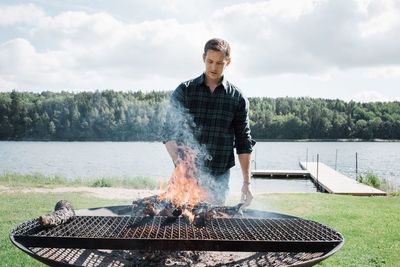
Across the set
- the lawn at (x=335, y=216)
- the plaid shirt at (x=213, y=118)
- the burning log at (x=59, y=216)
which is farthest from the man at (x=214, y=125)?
the lawn at (x=335, y=216)

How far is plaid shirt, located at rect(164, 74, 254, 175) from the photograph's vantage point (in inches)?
169

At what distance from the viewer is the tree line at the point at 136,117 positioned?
155 feet

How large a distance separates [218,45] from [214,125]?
83cm

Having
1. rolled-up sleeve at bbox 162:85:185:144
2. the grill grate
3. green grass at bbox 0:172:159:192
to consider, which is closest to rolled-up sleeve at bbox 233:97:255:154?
rolled-up sleeve at bbox 162:85:185:144

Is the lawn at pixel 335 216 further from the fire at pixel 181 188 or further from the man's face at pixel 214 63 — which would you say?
A: the man's face at pixel 214 63

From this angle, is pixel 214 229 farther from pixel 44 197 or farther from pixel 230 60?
pixel 44 197

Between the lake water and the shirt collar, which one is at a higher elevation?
the shirt collar

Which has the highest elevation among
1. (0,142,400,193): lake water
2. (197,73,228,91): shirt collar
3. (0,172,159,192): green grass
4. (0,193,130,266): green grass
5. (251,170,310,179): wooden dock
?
(197,73,228,91): shirt collar

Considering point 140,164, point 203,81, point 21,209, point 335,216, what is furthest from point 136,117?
point 203,81

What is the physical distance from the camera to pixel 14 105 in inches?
2704

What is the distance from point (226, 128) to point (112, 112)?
46084mm

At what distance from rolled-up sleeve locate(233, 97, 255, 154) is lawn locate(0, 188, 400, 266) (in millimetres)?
3101

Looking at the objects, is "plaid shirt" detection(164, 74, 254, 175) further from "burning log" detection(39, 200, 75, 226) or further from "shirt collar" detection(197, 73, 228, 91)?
"burning log" detection(39, 200, 75, 226)

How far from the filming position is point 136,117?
37812 mm
